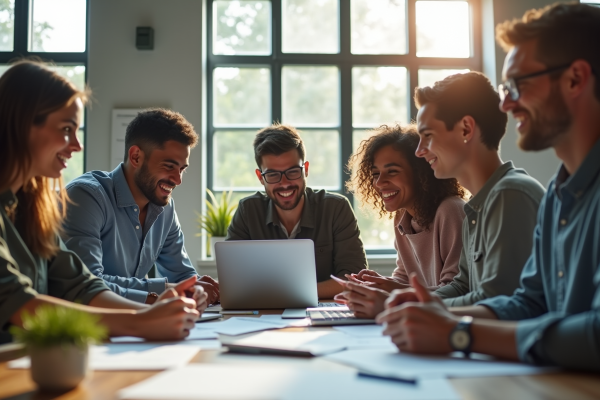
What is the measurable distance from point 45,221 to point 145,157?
1127mm

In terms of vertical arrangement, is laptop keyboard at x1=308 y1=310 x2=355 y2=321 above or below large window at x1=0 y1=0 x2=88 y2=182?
below

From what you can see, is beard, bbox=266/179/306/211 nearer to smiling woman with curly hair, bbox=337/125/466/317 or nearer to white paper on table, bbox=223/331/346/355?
smiling woman with curly hair, bbox=337/125/466/317

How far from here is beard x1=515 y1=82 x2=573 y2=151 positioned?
127cm

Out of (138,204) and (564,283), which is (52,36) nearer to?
(138,204)

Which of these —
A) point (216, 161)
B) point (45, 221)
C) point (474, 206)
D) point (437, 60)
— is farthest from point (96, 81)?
point (474, 206)

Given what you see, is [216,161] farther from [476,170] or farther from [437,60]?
[476,170]

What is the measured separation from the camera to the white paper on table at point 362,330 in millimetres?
1409

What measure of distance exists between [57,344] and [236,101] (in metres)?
4.12

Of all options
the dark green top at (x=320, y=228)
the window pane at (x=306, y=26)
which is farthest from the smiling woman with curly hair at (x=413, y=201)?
the window pane at (x=306, y=26)

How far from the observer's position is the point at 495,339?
3.47ft

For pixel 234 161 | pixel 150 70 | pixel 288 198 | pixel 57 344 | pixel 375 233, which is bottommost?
pixel 57 344

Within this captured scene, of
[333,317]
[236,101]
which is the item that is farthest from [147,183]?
[236,101]

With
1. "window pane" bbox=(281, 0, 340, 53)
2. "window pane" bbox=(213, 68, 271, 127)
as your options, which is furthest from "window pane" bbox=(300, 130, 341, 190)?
"window pane" bbox=(281, 0, 340, 53)

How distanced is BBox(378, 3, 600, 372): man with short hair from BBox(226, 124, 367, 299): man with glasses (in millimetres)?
1476
